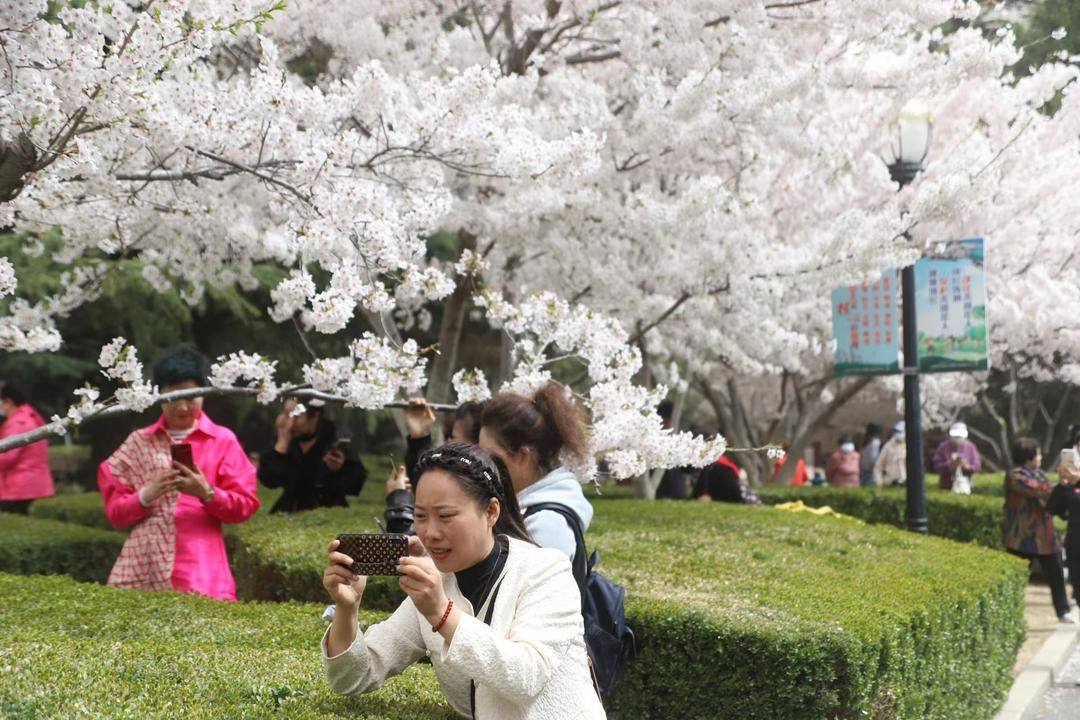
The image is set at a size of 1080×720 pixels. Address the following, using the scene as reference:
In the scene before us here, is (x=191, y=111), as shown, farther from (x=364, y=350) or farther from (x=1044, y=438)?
(x=1044, y=438)

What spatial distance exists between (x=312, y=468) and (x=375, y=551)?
6006mm

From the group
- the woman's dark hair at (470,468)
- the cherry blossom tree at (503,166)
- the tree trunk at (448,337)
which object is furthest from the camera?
the tree trunk at (448,337)

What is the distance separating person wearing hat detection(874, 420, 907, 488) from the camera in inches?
765

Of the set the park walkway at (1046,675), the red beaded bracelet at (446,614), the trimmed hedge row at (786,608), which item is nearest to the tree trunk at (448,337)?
the trimmed hedge row at (786,608)

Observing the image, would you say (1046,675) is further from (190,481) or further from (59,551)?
(59,551)

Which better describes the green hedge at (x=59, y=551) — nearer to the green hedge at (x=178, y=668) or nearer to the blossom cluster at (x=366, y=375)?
the green hedge at (x=178, y=668)

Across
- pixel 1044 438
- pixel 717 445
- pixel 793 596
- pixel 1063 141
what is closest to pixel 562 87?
pixel 717 445

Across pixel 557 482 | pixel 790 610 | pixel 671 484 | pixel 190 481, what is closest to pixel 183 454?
pixel 190 481

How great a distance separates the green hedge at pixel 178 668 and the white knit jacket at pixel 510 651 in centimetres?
15

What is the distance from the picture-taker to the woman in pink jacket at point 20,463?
11.9 meters

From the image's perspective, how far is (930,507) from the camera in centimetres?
1498

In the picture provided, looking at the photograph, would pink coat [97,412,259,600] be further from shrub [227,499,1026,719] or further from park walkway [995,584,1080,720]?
park walkway [995,584,1080,720]

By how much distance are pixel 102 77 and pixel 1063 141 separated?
51.3 feet

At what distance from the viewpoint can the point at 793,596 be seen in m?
5.55
